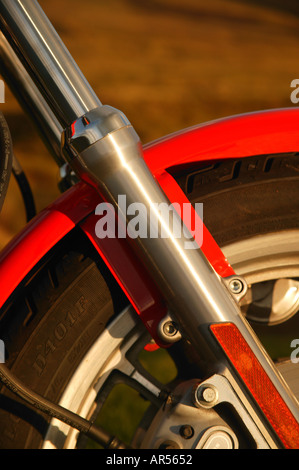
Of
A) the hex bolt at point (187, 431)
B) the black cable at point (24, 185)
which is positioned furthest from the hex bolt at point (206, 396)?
the black cable at point (24, 185)

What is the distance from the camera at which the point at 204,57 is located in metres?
1.87

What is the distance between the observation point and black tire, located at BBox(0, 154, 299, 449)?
71 centimetres

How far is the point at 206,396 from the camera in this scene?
25.3 inches

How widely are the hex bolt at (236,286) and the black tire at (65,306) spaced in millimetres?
80

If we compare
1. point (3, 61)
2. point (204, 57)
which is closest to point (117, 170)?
point (3, 61)

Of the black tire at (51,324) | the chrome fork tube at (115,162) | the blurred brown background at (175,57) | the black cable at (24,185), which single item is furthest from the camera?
the blurred brown background at (175,57)

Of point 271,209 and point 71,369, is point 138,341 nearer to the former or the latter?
point 71,369

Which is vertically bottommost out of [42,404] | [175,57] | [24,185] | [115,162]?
[42,404]

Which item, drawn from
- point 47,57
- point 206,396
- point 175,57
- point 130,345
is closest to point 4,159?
point 47,57

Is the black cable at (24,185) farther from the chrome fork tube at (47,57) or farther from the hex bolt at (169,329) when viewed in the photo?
the hex bolt at (169,329)

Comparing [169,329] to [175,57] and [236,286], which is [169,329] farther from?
[175,57]

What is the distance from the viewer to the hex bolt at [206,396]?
64 cm

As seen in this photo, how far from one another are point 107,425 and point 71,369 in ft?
1.76

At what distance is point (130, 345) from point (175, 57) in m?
1.40
